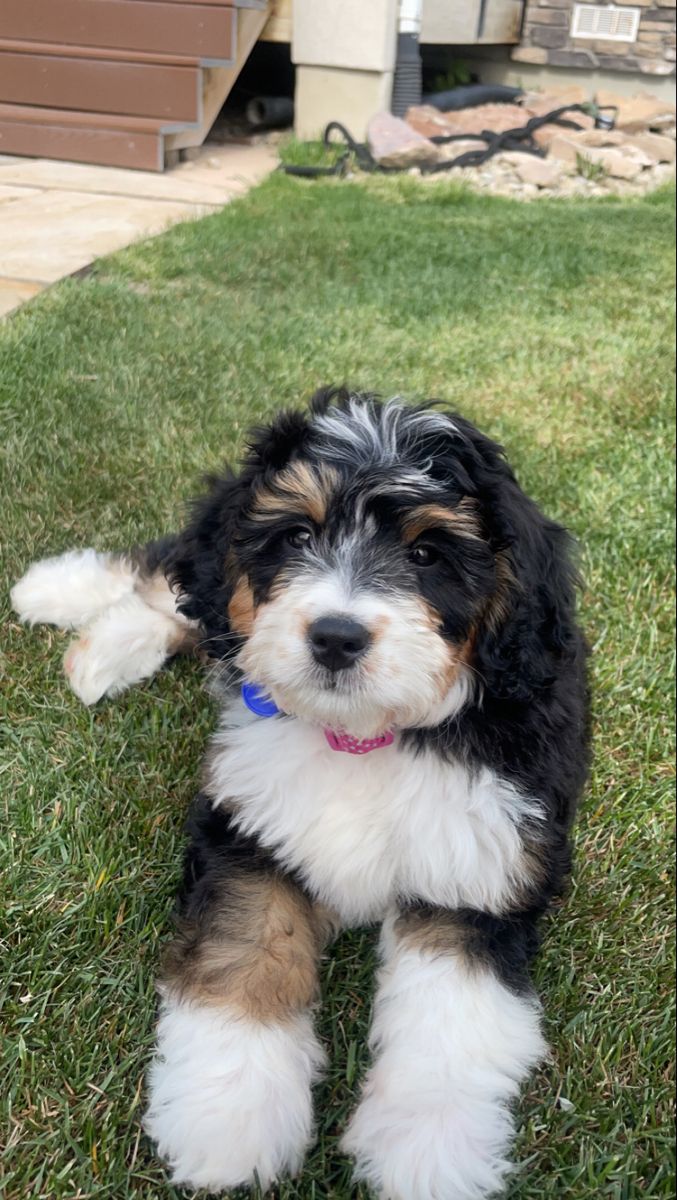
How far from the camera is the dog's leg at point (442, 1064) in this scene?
185 centimetres

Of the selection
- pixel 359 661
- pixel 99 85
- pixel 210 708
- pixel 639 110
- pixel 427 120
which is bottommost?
pixel 210 708

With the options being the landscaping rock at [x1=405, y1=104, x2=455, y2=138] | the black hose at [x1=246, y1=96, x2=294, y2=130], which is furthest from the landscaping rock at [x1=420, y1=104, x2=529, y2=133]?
the black hose at [x1=246, y1=96, x2=294, y2=130]

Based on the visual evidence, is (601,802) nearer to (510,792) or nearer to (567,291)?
(510,792)

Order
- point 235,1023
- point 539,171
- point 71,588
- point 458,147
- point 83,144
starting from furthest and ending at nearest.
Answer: point 539,171 < point 458,147 < point 71,588 < point 83,144 < point 235,1023

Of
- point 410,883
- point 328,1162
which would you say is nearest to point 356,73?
point 410,883

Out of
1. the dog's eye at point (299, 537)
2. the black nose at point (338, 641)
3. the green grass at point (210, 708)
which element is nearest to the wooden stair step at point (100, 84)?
the green grass at point (210, 708)

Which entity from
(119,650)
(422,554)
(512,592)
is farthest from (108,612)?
(512,592)

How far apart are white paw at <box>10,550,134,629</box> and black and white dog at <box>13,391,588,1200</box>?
0.84m

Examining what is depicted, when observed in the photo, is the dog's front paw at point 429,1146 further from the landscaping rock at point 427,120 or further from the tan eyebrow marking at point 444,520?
the landscaping rock at point 427,120

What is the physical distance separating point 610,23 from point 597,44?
301mm

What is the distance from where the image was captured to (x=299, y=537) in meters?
2.17

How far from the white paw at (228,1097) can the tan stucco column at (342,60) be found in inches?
123

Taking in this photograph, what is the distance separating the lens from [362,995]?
225 cm

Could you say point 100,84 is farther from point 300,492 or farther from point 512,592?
point 512,592
